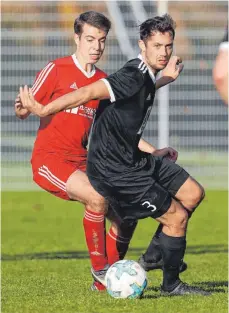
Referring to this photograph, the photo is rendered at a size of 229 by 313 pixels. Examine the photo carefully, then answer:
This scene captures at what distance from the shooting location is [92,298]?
7.61 meters

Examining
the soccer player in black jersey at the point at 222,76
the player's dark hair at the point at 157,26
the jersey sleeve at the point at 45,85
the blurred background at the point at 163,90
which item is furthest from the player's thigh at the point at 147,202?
the blurred background at the point at 163,90

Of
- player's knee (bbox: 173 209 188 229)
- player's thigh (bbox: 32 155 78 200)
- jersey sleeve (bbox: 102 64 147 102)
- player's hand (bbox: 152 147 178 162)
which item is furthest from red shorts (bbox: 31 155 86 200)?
jersey sleeve (bbox: 102 64 147 102)

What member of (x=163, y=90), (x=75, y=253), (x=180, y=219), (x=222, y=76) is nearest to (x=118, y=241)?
(x=180, y=219)

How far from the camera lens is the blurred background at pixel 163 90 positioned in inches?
854

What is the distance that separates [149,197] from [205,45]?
576 inches

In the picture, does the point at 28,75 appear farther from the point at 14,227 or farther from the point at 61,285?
the point at 61,285

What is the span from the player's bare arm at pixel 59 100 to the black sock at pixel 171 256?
1296 mm

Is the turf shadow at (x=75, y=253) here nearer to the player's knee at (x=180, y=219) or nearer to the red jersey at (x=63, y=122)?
the red jersey at (x=63, y=122)

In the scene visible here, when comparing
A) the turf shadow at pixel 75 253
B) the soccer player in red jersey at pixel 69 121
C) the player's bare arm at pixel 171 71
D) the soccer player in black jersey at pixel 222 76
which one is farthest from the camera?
the turf shadow at pixel 75 253

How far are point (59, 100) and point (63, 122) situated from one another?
1555 mm

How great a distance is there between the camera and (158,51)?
25.5ft

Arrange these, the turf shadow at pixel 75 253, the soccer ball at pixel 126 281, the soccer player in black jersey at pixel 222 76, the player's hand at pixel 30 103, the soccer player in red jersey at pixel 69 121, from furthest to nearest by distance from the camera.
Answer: the turf shadow at pixel 75 253 → the soccer player in red jersey at pixel 69 121 → the soccer ball at pixel 126 281 → the player's hand at pixel 30 103 → the soccer player in black jersey at pixel 222 76

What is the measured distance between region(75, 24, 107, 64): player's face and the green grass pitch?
193cm

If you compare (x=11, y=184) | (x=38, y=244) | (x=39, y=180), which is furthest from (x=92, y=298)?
(x=11, y=184)
